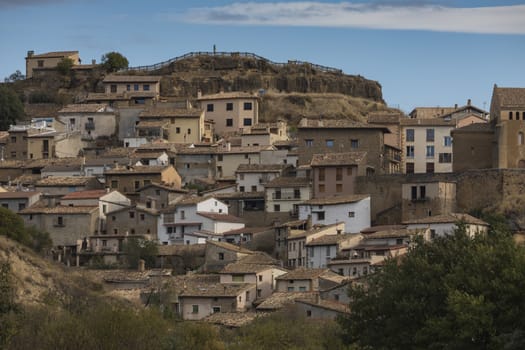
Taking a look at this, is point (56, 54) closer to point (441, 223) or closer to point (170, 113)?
point (170, 113)

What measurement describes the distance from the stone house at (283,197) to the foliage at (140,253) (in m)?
7.52

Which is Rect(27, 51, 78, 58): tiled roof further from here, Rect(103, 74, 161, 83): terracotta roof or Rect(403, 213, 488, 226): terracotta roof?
Rect(403, 213, 488, 226): terracotta roof

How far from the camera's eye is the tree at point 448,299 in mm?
48094

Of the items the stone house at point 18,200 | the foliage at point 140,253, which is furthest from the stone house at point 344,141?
the stone house at point 18,200

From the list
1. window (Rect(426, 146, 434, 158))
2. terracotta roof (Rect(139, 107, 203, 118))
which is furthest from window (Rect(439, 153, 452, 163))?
terracotta roof (Rect(139, 107, 203, 118))

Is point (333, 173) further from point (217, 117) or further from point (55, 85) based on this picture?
point (55, 85)

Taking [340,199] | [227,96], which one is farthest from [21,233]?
[227,96]

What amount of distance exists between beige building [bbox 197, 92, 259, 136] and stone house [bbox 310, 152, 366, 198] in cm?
2450

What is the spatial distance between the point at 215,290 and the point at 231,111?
125ft

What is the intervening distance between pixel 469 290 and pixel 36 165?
5974cm

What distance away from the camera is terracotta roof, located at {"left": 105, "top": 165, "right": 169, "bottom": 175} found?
326ft

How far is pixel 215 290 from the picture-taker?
79875mm

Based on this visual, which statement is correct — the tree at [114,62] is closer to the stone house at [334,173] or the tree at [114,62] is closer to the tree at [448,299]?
the stone house at [334,173]

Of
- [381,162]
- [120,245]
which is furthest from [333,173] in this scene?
[120,245]
